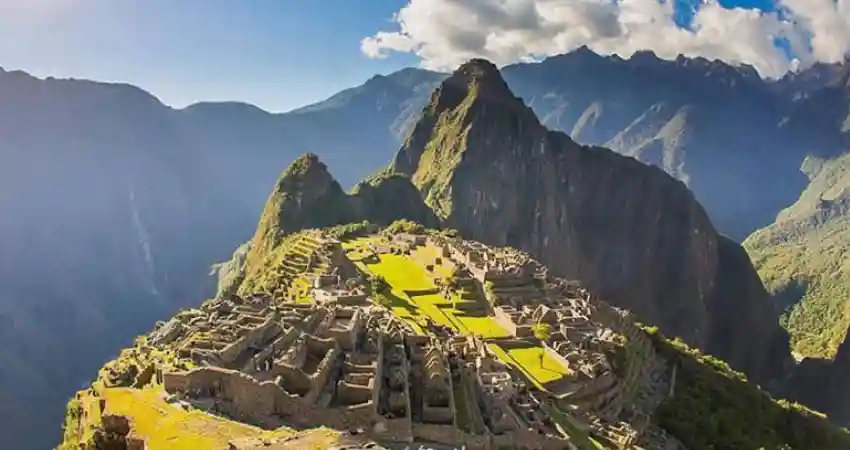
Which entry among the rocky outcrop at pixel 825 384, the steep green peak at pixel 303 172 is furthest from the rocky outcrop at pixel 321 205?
the rocky outcrop at pixel 825 384

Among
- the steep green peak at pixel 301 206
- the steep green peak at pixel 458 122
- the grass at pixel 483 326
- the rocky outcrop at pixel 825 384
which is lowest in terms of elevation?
the rocky outcrop at pixel 825 384

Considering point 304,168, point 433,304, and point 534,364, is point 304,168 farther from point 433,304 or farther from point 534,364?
point 534,364

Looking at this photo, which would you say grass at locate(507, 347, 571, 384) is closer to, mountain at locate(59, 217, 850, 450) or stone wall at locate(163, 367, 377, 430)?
mountain at locate(59, 217, 850, 450)

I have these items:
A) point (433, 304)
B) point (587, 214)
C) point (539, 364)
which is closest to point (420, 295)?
point (433, 304)

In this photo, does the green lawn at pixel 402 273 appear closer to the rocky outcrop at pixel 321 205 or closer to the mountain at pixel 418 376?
the mountain at pixel 418 376

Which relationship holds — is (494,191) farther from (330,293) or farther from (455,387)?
(455,387)

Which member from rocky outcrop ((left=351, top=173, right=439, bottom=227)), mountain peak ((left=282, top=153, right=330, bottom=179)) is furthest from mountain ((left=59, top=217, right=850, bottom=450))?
mountain peak ((left=282, top=153, right=330, bottom=179))

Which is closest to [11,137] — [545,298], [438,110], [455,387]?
[438,110]
